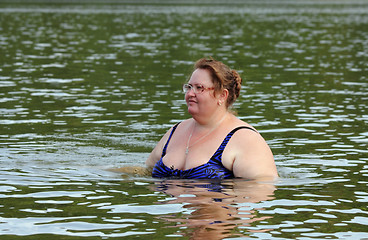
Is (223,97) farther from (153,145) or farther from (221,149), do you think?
(153,145)

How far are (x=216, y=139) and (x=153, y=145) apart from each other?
4.43 metres

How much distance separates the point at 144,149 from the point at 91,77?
12.1 metres

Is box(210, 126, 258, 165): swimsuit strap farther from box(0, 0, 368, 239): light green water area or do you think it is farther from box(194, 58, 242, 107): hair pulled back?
box(194, 58, 242, 107): hair pulled back

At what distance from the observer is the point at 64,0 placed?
398ft

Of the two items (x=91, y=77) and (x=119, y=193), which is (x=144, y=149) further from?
(x=91, y=77)

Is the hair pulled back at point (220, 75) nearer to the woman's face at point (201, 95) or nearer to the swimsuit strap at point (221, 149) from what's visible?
the woman's face at point (201, 95)

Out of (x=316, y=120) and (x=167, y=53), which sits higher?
(x=167, y=53)

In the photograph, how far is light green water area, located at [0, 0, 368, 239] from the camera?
8117 millimetres

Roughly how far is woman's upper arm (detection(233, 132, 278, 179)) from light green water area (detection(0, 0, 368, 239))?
0.63 ft

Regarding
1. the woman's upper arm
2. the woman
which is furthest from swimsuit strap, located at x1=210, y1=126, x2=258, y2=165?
the woman's upper arm

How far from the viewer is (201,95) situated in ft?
30.8

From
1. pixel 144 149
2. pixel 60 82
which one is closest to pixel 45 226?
pixel 144 149

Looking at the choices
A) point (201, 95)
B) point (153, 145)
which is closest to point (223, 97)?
point (201, 95)

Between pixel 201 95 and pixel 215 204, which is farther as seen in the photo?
pixel 201 95
